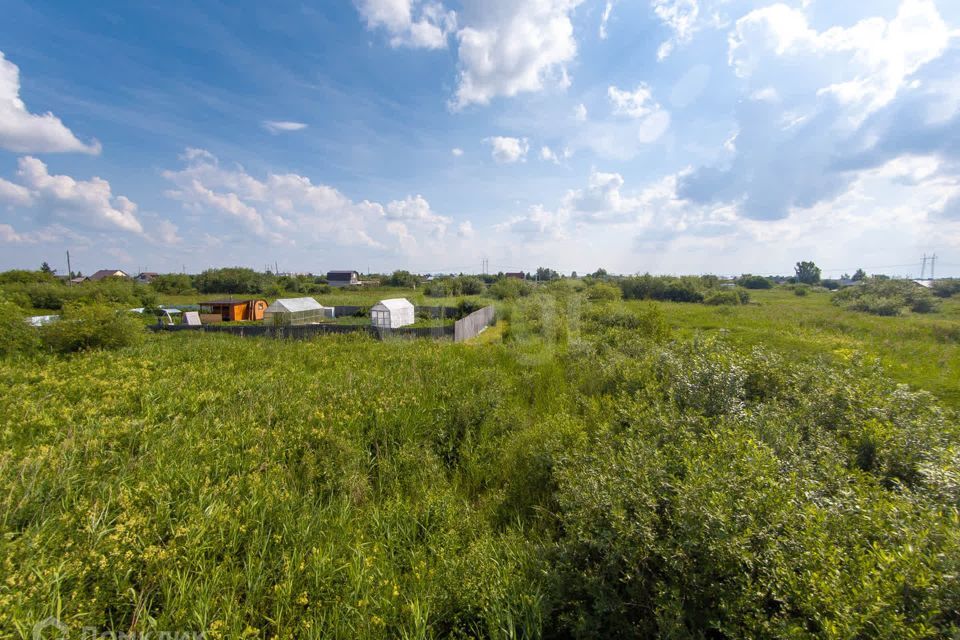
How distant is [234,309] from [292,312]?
5.57 meters

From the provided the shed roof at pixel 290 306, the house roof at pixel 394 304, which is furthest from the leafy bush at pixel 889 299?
the shed roof at pixel 290 306

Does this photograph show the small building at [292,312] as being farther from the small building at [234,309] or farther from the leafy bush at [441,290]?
the leafy bush at [441,290]

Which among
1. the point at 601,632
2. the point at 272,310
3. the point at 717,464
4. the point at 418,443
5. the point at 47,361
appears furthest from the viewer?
the point at 272,310

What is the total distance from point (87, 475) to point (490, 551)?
3.46 m

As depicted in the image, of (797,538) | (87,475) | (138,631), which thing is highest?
(797,538)

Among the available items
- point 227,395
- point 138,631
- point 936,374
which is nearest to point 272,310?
point 227,395

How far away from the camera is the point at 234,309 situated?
72.2 feet

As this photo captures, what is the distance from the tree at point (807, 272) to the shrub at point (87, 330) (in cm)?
8187

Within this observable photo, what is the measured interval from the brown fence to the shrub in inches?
372

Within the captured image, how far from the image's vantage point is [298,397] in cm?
517

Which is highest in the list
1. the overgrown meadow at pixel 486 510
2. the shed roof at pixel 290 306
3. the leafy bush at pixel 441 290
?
the leafy bush at pixel 441 290

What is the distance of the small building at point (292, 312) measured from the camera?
19.2 m

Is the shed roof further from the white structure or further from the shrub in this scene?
the shrub

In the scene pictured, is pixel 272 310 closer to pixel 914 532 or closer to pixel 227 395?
pixel 227 395
